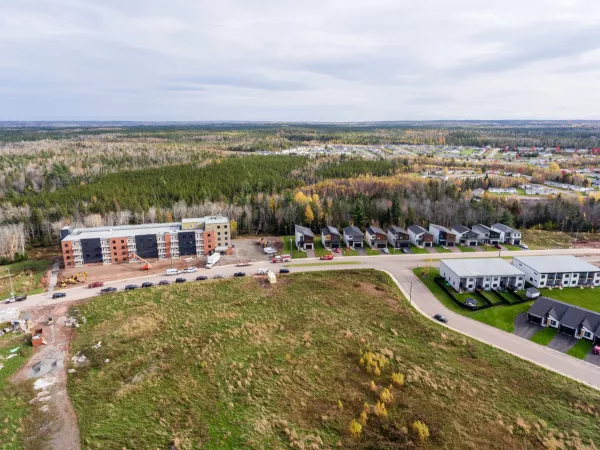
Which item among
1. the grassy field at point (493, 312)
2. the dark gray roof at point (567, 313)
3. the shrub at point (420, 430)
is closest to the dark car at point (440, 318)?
the grassy field at point (493, 312)

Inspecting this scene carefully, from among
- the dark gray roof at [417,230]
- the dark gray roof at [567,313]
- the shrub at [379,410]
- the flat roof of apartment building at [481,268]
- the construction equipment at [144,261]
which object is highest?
the dark gray roof at [417,230]

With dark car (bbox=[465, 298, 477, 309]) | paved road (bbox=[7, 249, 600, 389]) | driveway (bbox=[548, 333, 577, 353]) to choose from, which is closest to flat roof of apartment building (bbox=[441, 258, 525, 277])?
dark car (bbox=[465, 298, 477, 309])

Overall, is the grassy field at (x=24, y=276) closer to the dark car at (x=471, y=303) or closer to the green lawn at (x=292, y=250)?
the green lawn at (x=292, y=250)

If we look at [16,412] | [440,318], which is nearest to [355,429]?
[440,318]

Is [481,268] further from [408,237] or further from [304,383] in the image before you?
[304,383]

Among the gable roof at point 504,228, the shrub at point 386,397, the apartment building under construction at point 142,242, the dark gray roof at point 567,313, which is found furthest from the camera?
the gable roof at point 504,228

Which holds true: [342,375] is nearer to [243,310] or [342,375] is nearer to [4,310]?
[243,310]

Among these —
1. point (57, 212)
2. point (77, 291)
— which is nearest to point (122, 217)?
point (57, 212)
